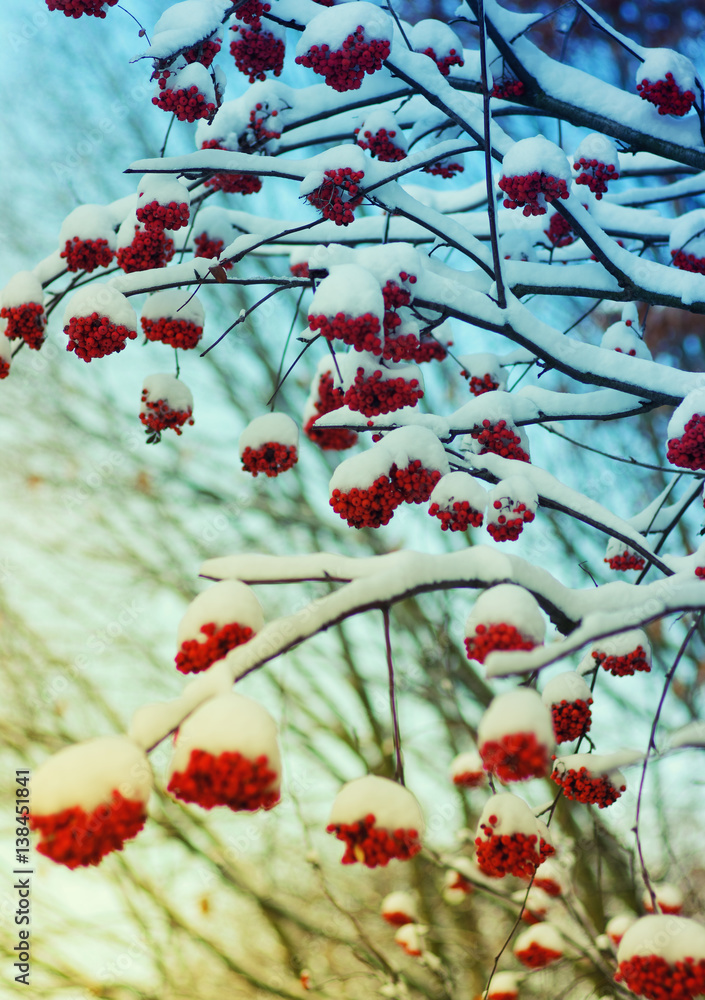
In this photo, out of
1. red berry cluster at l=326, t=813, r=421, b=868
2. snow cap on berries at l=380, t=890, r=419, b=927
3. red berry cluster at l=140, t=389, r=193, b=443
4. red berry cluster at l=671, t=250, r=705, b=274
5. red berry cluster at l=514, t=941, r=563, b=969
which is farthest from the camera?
snow cap on berries at l=380, t=890, r=419, b=927

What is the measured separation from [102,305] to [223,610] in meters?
1.49

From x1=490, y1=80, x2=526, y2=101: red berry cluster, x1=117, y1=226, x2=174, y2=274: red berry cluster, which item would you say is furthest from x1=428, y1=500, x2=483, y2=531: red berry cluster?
x1=490, y1=80, x2=526, y2=101: red berry cluster

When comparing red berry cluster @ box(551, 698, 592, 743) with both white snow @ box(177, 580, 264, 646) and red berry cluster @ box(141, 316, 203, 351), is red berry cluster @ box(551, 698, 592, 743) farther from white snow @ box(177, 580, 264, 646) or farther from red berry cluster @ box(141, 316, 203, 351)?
red berry cluster @ box(141, 316, 203, 351)

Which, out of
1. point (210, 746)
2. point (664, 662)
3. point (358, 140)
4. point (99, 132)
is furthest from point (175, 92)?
point (99, 132)

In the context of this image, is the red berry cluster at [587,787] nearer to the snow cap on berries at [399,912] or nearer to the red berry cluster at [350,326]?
the red berry cluster at [350,326]

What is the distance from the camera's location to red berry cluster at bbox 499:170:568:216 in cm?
246

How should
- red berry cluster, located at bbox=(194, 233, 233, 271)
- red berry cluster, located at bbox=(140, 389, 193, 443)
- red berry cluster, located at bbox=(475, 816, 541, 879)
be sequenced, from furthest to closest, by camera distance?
red berry cluster, located at bbox=(194, 233, 233, 271) → red berry cluster, located at bbox=(140, 389, 193, 443) → red berry cluster, located at bbox=(475, 816, 541, 879)

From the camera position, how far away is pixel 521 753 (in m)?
1.46

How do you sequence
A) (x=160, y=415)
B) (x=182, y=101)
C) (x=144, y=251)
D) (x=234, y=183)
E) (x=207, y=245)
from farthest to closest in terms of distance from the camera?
(x=207, y=245)
(x=160, y=415)
(x=234, y=183)
(x=144, y=251)
(x=182, y=101)

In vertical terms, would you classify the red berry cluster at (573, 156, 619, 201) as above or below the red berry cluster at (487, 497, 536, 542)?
above

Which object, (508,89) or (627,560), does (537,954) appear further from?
(508,89)

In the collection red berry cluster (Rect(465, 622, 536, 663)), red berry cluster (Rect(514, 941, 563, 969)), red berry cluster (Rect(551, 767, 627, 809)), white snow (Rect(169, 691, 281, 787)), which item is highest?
red berry cluster (Rect(465, 622, 536, 663))

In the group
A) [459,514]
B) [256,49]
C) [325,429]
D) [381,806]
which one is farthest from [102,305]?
[381,806]

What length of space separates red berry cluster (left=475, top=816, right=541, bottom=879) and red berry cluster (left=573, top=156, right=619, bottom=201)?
2.29 m
